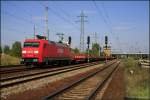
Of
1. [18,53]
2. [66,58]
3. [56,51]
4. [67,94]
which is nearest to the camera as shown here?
[67,94]

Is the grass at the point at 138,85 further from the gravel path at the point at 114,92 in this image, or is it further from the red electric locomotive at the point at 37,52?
the red electric locomotive at the point at 37,52

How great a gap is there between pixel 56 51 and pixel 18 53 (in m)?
45.0

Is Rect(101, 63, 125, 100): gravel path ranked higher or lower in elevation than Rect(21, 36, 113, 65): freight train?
lower

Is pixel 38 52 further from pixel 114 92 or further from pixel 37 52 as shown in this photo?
pixel 114 92

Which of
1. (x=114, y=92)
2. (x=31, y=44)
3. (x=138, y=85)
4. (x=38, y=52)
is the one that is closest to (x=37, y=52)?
(x=38, y=52)

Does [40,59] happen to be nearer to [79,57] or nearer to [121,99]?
[121,99]

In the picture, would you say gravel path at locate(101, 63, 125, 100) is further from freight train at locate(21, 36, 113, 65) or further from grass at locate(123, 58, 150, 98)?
freight train at locate(21, 36, 113, 65)

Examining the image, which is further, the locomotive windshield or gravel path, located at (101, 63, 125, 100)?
the locomotive windshield

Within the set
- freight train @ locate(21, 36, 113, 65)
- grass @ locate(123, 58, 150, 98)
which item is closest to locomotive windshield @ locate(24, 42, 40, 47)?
freight train @ locate(21, 36, 113, 65)

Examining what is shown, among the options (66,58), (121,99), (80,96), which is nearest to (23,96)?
(80,96)

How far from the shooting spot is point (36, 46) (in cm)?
3253

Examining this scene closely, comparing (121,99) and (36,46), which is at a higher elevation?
(36,46)

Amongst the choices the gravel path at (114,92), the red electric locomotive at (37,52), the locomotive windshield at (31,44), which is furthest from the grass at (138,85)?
the locomotive windshield at (31,44)

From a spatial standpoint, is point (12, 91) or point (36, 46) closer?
point (12, 91)
